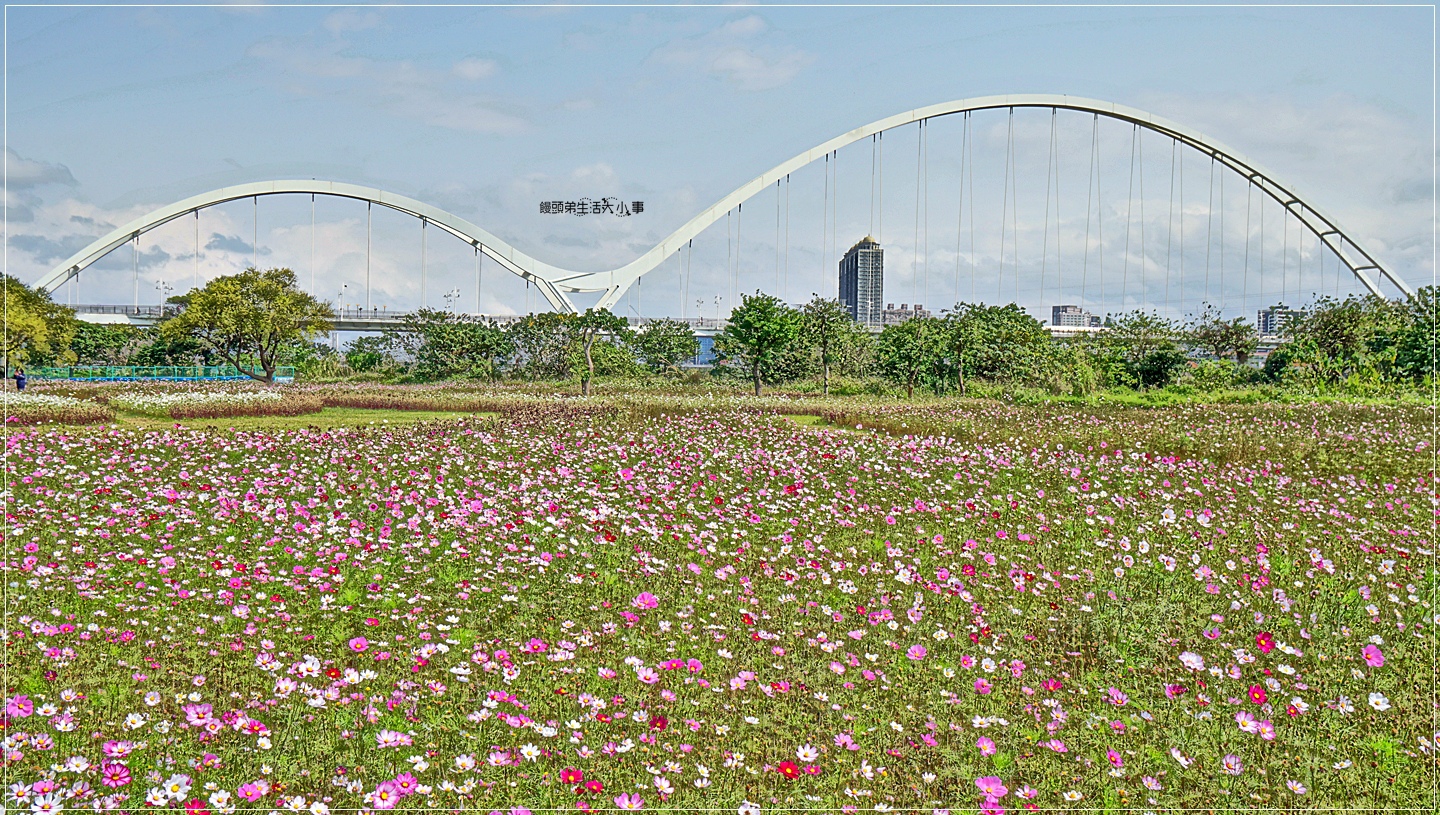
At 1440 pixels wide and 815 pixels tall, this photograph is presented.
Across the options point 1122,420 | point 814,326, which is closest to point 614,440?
point 1122,420

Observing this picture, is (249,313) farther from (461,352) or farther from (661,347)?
(661,347)

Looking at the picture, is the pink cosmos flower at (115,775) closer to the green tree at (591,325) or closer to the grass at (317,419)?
the grass at (317,419)

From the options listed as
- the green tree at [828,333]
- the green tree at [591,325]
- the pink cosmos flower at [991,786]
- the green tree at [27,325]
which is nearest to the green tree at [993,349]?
the green tree at [828,333]

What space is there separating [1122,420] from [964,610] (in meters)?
10.0

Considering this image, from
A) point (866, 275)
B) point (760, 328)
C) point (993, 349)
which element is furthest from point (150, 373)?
point (866, 275)

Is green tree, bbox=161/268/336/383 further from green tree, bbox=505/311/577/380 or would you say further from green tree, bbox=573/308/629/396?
green tree, bbox=573/308/629/396

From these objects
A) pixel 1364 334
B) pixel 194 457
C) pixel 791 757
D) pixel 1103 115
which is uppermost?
pixel 1103 115

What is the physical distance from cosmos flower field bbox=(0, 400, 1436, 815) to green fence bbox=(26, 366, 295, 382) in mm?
34993

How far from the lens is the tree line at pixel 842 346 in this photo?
25672 millimetres

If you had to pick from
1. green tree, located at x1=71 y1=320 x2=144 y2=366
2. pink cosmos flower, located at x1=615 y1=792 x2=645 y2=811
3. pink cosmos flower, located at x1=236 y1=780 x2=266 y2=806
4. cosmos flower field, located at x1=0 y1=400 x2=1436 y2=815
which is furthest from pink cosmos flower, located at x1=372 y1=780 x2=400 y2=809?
green tree, located at x1=71 y1=320 x2=144 y2=366

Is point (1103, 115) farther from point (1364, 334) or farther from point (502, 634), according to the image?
point (502, 634)

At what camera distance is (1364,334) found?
2705cm

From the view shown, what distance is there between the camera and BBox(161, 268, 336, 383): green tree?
3334 cm

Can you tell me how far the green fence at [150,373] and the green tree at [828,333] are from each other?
75.7 ft
